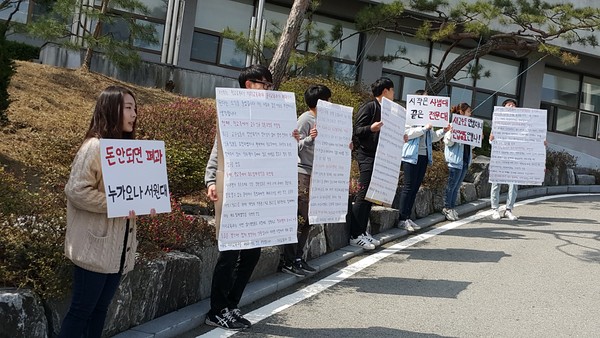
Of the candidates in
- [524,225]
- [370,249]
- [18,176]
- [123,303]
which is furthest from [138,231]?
[524,225]

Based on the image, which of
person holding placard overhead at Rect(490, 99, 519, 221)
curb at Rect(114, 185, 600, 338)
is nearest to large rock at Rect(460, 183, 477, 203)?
person holding placard overhead at Rect(490, 99, 519, 221)

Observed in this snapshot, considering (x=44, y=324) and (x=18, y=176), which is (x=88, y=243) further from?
(x=18, y=176)

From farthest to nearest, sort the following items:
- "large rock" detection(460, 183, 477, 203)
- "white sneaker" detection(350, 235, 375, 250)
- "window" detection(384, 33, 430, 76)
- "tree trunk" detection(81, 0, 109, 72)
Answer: "window" detection(384, 33, 430, 76) < "tree trunk" detection(81, 0, 109, 72) < "large rock" detection(460, 183, 477, 203) < "white sneaker" detection(350, 235, 375, 250)

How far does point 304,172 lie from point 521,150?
18.9 ft

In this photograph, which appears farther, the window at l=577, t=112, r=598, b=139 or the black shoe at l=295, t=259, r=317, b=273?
the window at l=577, t=112, r=598, b=139

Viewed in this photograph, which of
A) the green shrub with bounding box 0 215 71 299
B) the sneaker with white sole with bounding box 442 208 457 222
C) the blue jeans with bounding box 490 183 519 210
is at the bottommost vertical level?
the green shrub with bounding box 0 215 71 299

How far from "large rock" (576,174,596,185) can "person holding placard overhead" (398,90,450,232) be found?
9.33m

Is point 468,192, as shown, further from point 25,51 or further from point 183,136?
point 25,51

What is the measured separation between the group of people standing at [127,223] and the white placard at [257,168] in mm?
122

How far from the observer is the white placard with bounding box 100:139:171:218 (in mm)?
3723

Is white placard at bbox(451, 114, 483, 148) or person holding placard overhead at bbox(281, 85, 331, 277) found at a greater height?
white placard at bbox(451, 114, 483, 148)

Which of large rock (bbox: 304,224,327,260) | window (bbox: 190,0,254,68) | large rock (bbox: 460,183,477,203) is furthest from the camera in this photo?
window (bbox: 190,0,254,68)

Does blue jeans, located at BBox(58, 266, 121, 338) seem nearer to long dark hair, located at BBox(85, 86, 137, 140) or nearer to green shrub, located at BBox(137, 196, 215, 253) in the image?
long dark hair, located at BBox(85, 86, 137, 140)

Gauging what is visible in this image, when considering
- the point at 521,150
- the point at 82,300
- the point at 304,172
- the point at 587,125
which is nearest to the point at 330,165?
the point at 304,172
